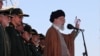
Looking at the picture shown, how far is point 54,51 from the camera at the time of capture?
912cm

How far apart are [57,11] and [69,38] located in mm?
673

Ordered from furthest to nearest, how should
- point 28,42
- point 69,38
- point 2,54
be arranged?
1. point 28,42
2. point 69,38
3. point 2,54

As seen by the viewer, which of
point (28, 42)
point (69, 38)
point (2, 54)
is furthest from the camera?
point (28, 42)

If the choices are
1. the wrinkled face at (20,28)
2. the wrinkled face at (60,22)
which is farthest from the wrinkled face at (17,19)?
the wrinkled face at (60,22)

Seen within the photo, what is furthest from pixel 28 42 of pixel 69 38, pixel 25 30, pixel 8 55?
pixel 8 55

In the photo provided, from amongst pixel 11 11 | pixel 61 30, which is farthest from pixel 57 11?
pixel 11 11

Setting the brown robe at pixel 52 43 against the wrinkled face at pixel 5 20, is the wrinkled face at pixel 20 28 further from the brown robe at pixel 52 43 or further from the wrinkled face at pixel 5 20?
the wrinkled face at pixel 5 20

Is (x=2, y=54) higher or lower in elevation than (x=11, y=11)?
lower

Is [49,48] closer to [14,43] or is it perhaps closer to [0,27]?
[14,43]

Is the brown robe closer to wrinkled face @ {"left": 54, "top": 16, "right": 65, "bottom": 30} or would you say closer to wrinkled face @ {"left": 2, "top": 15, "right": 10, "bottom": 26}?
wrinkled face @ {"left": 54, "top": 16, "right": 65, "bottom": 30}

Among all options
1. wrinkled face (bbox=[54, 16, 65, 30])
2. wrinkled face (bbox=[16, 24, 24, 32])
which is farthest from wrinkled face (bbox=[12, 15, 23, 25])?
wrinkled face (bbox=[54, 16, 65, 30])

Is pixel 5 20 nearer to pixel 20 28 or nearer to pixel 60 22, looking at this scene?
pixel 60 22

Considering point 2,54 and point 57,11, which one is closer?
point 2,54

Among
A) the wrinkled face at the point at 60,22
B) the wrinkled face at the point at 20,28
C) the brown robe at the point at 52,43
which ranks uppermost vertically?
the wrinkled face at the point at 60,22
